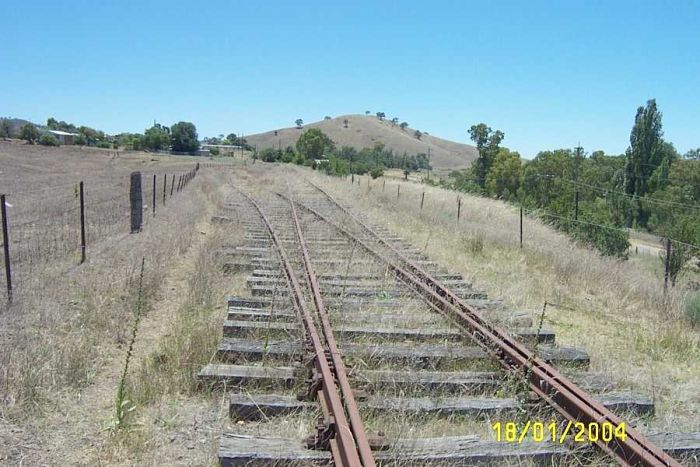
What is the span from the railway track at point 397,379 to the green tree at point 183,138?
436 ft

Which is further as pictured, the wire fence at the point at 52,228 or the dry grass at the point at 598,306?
the wire fence at the point at 52,228

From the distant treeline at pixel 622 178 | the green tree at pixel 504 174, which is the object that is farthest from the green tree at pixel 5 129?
the green tree at pixel 504 174

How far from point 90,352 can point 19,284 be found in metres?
3.10

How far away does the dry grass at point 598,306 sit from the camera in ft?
17.9

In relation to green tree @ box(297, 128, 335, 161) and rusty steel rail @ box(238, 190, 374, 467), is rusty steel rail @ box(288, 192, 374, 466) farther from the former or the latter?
green tree @ box(297, 128, 335, 161)

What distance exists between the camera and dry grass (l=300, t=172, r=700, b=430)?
545 centimetres

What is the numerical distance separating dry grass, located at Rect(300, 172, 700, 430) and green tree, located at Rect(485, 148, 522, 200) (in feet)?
233

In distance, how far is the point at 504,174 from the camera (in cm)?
8412

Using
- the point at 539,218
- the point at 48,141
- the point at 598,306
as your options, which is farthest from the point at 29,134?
the point at 598,306

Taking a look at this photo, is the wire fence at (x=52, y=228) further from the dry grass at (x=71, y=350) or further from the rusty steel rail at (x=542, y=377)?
the rusty steel rail at (x=542, y=377)

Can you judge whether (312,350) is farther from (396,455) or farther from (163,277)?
(163,277)

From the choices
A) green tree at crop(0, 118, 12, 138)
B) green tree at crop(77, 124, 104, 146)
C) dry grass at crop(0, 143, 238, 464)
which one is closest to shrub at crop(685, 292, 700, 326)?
dry grass at crop(0, 143, 238, 464)

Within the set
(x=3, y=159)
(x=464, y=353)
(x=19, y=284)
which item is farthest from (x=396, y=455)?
(x=3, y=159)

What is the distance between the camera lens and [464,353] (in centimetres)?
564
